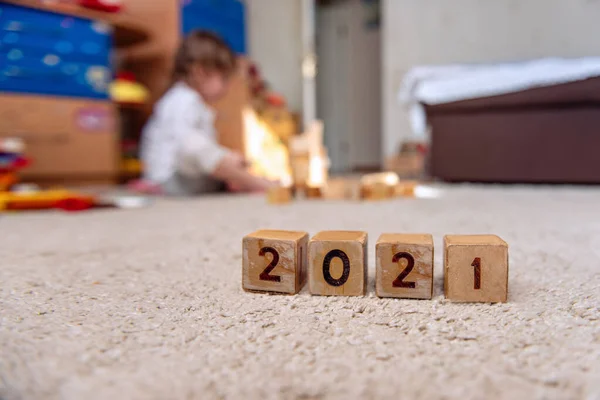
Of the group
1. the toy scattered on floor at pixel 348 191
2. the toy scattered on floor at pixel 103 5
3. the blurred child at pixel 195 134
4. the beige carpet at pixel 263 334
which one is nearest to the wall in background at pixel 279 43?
the toy scattered on floor at pixel 103 5

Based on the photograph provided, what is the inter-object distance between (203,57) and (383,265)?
1750mm

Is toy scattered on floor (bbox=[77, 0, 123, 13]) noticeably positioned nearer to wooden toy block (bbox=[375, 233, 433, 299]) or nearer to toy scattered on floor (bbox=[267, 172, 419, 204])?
toy scattered on floor (bbox=[267, 172, 419, 204])

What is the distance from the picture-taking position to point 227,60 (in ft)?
6.84

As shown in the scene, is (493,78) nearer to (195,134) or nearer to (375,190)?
(375,190)

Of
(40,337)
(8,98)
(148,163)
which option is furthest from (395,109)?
(40,337)

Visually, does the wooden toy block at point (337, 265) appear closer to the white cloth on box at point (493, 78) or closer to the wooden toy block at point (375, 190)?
the wooden toy block at point (375, 190)

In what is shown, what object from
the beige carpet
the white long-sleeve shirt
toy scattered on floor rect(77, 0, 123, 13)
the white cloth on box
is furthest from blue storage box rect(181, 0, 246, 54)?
the beige carpet

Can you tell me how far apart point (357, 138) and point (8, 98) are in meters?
3.34

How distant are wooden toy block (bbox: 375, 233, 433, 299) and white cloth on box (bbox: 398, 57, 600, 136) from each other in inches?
68.3

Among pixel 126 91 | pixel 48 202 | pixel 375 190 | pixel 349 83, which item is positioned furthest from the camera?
pixel 349 83

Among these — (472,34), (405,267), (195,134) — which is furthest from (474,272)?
(472,34)

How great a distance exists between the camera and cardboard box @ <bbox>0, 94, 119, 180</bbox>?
6.98 ft

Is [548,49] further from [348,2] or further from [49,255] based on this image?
[49,255]

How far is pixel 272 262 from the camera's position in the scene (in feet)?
1.73
